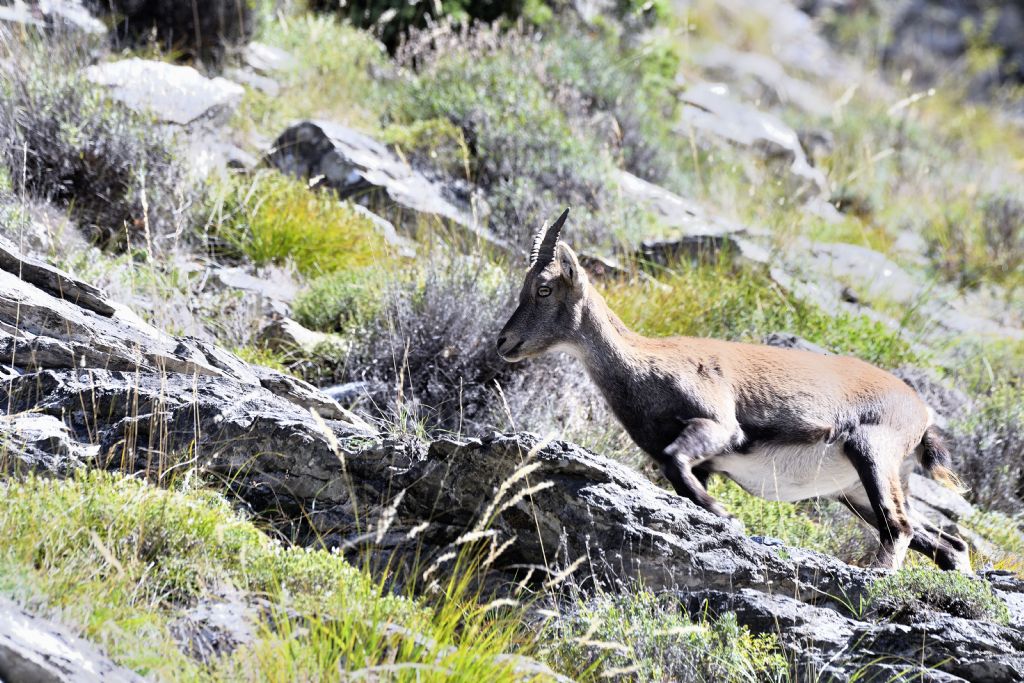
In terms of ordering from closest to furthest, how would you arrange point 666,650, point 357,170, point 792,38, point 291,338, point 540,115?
point 666,650
point 291,338
point 357,170
point 540,115
point 792,38

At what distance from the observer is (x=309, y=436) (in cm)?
536

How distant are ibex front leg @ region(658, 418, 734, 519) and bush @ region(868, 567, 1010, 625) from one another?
2.88ft

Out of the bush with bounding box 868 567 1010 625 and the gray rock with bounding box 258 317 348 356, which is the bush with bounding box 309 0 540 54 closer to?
the gray rock with bounding box 258 317 348 356

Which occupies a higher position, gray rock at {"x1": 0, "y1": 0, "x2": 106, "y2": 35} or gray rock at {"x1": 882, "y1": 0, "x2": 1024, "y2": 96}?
gray rock at {"x1": 0, "y1": 0, "x2": 106, "y2": 35}

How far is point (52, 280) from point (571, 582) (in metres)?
3.24

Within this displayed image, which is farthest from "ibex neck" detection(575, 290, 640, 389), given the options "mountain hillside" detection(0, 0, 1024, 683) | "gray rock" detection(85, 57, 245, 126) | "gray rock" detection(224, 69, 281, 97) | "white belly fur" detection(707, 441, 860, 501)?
"gray rock" detection(224, 69, 281, 97)

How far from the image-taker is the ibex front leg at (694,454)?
5.75 m

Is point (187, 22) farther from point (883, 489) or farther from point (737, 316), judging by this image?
point (883, 489)

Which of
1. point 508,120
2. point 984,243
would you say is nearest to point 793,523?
point 508,120

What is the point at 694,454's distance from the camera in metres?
5.99

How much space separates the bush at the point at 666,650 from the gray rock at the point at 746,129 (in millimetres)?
9926

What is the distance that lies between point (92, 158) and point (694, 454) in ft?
17.6

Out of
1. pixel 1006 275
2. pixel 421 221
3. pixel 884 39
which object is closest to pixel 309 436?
pixel 421 221

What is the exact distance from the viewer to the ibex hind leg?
249 inches
